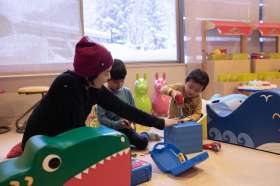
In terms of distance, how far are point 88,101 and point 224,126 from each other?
0.79 metres

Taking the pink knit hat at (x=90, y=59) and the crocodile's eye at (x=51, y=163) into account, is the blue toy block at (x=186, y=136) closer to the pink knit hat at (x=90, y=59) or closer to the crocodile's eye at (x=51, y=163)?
the pink knit hat at (x=90, y=59)

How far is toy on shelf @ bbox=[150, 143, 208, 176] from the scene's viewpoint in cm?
111

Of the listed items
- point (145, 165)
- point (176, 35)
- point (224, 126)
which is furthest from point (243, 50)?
point (145, 165)

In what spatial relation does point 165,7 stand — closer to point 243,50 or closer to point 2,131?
point 243,50

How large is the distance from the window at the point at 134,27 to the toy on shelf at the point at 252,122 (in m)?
1.25

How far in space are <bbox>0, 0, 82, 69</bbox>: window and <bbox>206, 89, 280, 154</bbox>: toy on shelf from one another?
130cm

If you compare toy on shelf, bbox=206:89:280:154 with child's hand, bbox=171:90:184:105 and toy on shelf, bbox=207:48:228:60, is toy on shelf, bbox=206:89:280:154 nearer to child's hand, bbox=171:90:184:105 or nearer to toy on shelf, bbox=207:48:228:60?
child's hand, bbox=171:90:184:105

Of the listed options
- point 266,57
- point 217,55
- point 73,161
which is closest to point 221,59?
point 217,55

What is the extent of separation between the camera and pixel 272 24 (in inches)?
121

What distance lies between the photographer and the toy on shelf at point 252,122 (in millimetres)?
1299

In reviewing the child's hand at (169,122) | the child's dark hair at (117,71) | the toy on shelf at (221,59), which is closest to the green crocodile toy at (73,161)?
the child's hand at (169,122)

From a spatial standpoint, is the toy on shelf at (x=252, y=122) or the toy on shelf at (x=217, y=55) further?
the toy on shelf at (x=217, y=55)

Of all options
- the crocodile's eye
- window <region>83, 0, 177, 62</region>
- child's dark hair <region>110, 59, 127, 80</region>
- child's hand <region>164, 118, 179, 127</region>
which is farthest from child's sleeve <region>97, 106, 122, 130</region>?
window <region>83, 0, 177, 62</region>

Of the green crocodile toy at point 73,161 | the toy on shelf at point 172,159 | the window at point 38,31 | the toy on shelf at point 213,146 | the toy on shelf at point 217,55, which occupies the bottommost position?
the toy on shelf at point 213,146
